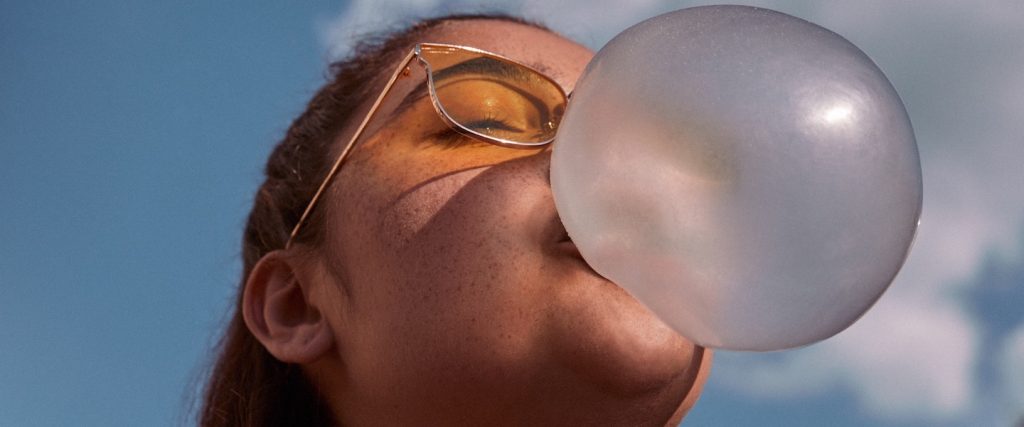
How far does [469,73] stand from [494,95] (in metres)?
0.06

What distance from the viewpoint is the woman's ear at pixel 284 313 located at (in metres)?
1.79

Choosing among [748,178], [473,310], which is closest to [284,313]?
[473,310]

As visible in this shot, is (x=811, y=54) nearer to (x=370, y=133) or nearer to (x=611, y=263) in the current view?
(x=611, y=263)

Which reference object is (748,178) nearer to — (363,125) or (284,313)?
(363,125)

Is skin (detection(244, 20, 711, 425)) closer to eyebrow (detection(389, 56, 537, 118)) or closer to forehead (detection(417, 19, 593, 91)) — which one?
eyebrow (detection(389, 56, 537, 118))

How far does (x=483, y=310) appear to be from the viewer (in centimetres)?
158

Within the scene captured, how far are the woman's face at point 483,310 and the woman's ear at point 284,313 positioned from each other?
7 centimetres

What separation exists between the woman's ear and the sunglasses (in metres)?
0.19

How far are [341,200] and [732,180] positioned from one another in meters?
0.75

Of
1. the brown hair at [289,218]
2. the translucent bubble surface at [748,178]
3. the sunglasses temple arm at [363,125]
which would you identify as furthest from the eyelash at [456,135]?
the translucent bubble surface at [748,178]

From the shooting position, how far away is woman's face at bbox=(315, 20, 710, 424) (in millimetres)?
1568

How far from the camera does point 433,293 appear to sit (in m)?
1.60

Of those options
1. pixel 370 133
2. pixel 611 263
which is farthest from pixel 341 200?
pixel 611 263

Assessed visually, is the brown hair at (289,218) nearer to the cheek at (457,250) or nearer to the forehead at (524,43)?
the forehead at (524,43)
